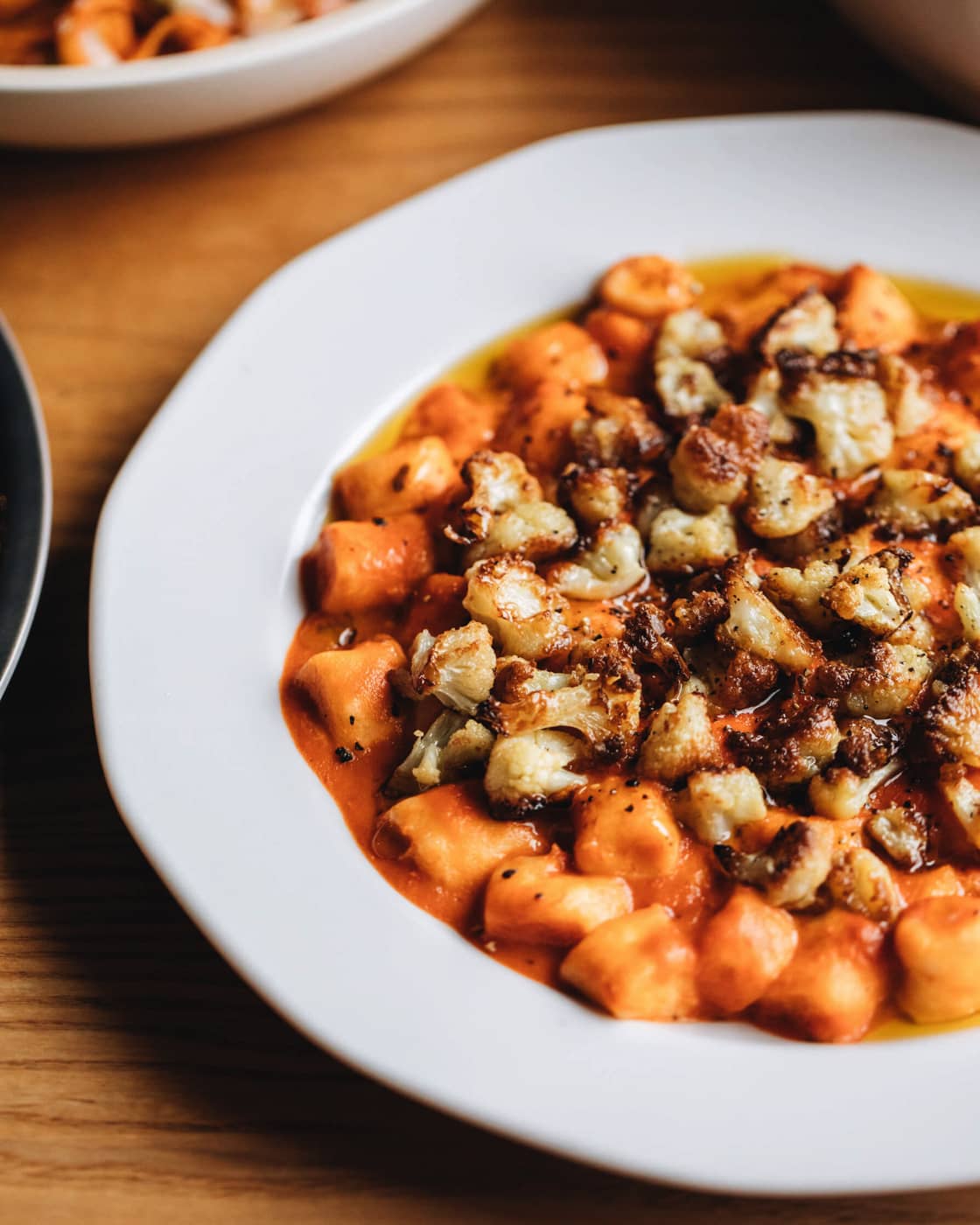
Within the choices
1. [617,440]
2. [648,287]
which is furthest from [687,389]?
[648,287]

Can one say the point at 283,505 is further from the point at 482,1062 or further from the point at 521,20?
the point at 521,20

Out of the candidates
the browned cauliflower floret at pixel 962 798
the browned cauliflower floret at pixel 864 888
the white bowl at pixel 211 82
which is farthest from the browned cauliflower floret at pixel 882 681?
the white bowl at pixel 211 82

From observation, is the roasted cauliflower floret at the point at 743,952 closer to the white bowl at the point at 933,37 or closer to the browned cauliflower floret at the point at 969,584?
the browned cauliflower floret at the point at 969,584

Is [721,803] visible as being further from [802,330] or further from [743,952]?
[802,330]

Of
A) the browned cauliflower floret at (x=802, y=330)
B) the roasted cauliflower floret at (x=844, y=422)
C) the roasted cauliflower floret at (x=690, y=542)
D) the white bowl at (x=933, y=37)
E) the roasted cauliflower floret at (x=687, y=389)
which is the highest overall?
the white bowl at (x=933, y=37)

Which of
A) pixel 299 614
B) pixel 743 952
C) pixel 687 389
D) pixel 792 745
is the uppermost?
pixel 687 389

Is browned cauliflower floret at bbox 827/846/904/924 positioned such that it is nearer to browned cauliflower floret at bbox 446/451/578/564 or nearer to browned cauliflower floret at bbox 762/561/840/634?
browned cauliflower floret at bbox 762/561/840/634
